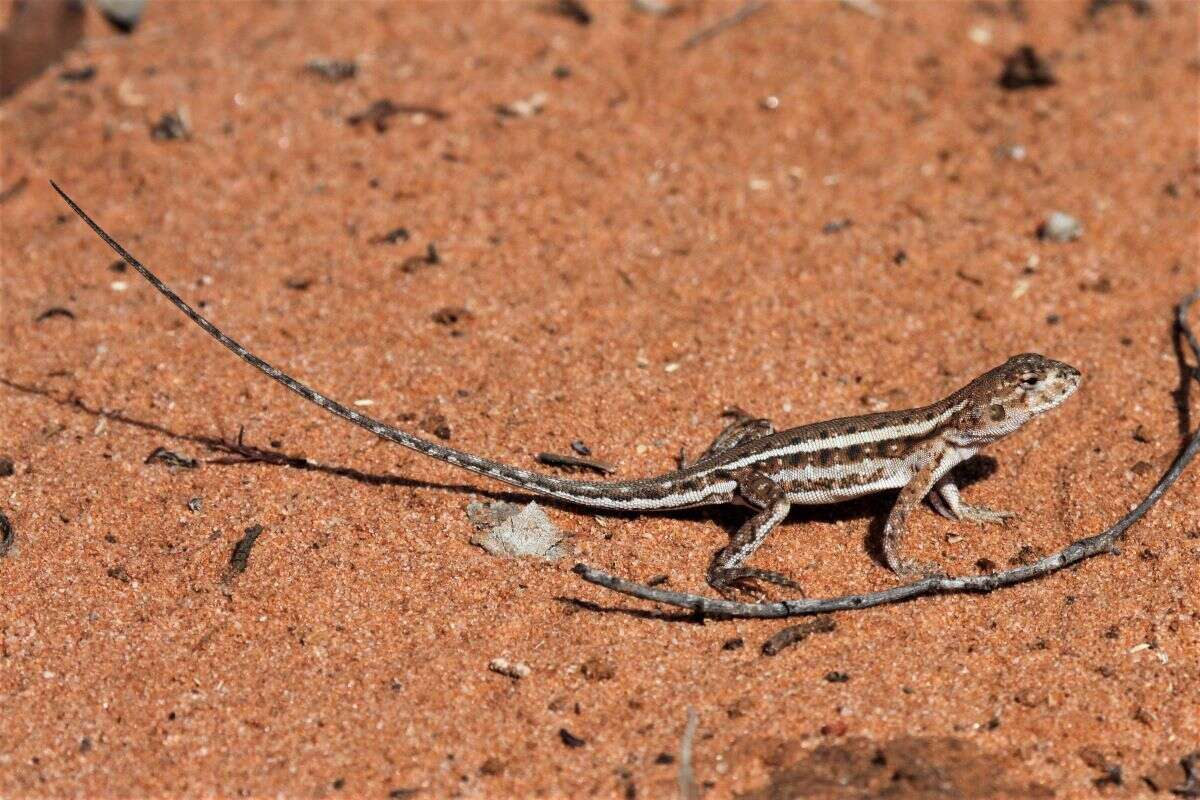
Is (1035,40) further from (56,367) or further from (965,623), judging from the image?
(56,367)

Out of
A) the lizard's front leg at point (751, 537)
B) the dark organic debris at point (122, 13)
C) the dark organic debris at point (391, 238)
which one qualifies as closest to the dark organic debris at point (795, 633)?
the lizard's front leg at point (751, 537)

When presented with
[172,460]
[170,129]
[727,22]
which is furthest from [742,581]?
[727,22]

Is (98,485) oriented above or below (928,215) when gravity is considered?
below

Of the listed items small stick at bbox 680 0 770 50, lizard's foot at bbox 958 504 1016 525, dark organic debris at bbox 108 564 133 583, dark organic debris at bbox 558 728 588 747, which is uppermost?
small stick at bbox 680 0 770 50

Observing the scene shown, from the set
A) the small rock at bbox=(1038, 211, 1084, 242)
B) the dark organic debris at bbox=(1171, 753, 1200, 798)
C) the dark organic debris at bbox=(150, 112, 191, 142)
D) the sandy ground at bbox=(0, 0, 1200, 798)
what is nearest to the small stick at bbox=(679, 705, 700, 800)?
the sandy ground at bbox=(0, 0, 1200, 798)

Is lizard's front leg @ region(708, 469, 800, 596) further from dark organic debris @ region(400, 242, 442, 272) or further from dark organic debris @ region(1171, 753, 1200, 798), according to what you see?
dark organic debris @ region(400, 242, 442, 272)

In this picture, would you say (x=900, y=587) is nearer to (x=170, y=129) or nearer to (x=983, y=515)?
(x=983, y=515)

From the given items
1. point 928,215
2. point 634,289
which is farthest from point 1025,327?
point 634,289
